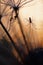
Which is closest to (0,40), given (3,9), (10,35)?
(10,35)

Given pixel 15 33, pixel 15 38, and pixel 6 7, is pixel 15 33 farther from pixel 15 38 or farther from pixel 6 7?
pixel 6 7

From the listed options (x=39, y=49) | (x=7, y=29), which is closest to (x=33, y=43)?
(x=39, y=49)


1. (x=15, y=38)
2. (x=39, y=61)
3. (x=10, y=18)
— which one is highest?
(x=10, y=18)

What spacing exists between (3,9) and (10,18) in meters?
0.06

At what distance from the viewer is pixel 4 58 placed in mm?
1072

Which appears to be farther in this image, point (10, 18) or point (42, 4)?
point (42, 4)

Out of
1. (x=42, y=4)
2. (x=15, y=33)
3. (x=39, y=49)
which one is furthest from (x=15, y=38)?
(x=42, y=4)

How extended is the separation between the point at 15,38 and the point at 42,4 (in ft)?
0.83

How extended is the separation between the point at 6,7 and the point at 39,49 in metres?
0.29

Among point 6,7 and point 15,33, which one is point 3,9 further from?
point 15,33

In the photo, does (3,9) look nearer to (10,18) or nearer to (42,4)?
(10,18)

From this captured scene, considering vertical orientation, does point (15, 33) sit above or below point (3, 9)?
below

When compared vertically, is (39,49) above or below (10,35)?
below

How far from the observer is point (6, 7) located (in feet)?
3.35
